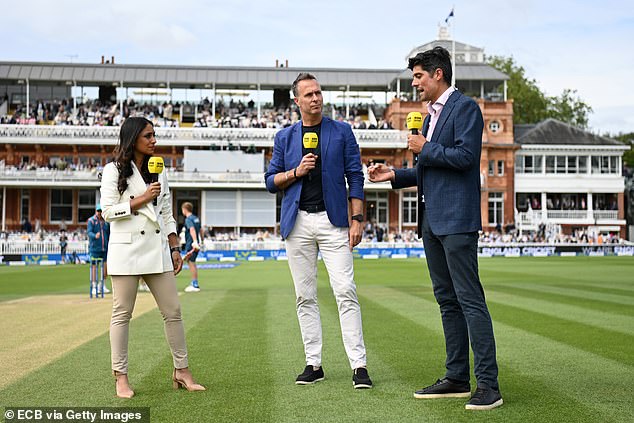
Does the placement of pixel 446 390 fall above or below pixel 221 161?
below

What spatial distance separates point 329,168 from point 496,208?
5621 centimetres

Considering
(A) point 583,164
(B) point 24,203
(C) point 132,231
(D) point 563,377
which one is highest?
(A) point 583,164

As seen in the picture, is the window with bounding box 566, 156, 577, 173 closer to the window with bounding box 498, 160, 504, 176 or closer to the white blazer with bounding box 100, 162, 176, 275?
the window with bounding box 498, 160, 504, 176

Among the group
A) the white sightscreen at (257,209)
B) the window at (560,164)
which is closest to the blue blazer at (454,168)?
the white sightscreen at (257,209)

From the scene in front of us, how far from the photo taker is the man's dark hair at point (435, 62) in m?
5.83

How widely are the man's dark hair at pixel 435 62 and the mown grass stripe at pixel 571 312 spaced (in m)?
4.99

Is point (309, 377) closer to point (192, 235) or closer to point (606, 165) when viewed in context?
point (192, 235)

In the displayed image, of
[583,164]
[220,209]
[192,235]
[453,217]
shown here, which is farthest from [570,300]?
[583,164]

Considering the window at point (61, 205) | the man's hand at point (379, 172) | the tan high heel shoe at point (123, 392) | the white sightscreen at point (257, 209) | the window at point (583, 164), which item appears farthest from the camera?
the window at point (583, 164)

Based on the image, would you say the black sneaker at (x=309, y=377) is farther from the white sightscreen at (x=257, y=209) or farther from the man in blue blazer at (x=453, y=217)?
the white sightscreen at (x=257, y=209)

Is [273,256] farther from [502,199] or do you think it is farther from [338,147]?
[338,147]

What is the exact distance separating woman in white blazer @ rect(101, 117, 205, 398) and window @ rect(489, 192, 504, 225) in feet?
184

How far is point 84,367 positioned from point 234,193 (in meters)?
48.2

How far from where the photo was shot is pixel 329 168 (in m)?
6.41
